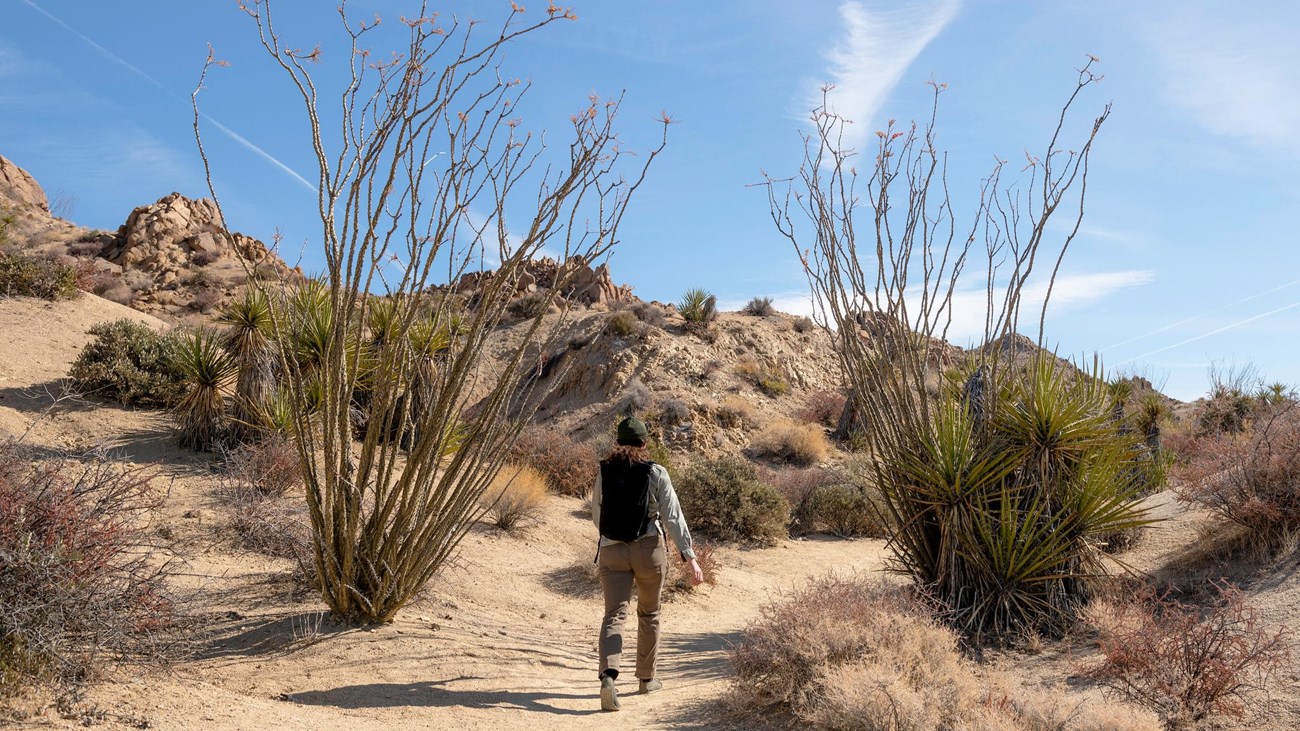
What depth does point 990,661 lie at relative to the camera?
19.8ft

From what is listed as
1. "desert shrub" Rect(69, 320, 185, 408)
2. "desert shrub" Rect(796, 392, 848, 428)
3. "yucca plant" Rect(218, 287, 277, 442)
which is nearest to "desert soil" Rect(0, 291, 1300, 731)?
"yucca plant" Rect(218, 287, 277, 442)

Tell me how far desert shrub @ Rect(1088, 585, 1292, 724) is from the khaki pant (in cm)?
275

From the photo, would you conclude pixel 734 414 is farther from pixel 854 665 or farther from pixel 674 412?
pixel 854 665

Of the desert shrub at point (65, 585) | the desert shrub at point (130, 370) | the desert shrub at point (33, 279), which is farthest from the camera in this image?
the desert shrub at point (33, 279)

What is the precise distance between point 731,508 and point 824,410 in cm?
1390

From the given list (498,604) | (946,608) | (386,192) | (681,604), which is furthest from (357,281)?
(681,604)

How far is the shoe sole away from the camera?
555 centimetres

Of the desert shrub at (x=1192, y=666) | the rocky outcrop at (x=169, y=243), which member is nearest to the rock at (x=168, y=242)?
the rocky outcrop at (x=169, y=243)

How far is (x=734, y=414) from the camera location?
24.8 metres

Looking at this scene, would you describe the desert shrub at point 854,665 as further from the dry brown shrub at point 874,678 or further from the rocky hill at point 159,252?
the rocky hill at point 159,252

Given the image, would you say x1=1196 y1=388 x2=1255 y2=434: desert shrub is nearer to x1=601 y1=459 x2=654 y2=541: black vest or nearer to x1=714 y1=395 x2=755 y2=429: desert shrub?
x1=714 y1=395 x2=755 y2=429: desert shrub

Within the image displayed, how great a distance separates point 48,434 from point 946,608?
1122 centimetres

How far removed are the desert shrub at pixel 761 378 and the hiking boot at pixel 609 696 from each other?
23.4m

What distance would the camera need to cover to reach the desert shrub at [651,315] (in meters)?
30.8
